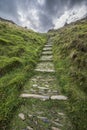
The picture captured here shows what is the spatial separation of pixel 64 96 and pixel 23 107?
1859mm

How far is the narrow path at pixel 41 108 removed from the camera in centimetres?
481

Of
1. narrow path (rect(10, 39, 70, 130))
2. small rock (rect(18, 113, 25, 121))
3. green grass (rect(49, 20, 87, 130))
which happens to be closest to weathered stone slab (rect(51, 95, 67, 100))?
narrow path (rect(10, 39, 70, 130))

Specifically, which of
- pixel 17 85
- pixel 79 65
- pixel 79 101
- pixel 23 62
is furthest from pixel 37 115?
pixel 23 62

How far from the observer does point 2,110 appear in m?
5.25

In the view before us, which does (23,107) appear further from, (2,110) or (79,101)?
(79,101)

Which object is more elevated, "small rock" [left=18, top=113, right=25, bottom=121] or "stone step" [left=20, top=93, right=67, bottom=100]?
"stone step" [left=20, top=93, right=67, bottom=100]

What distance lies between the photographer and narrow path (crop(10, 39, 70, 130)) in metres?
4.81

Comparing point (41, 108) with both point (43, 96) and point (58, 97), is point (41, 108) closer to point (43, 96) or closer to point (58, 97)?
point (43, 96)

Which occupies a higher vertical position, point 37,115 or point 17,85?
point 17,85

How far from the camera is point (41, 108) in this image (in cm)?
570

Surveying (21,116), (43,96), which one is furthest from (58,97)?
(21,116)

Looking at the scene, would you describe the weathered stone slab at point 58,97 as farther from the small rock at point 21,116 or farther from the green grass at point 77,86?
the small rock at point 21,116

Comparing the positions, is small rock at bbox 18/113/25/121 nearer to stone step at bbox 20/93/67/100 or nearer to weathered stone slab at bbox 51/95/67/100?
stone step at bbox 20/93/67/100

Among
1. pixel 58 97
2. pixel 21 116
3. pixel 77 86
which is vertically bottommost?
pixel 21 116
